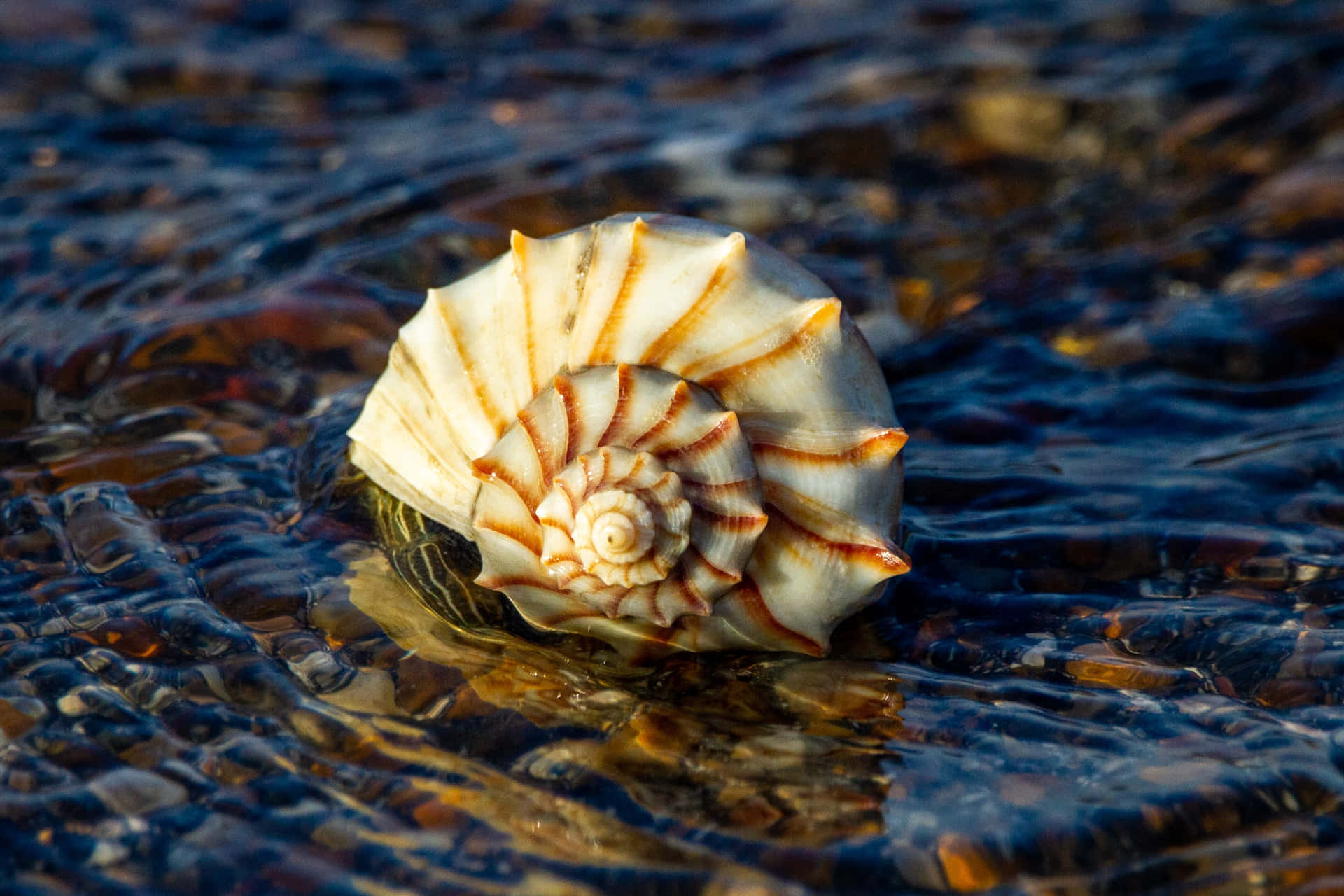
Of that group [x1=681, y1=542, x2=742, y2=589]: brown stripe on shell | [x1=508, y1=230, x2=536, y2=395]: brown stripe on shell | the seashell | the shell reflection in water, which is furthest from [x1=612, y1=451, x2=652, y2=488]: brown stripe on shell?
the shell reflection in water

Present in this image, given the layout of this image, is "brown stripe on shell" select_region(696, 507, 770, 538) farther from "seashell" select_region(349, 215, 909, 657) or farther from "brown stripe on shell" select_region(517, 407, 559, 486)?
"brown stripe on shell" select_region(517, 407, 559, 486)

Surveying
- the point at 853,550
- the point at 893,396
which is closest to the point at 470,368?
the point at 853,550

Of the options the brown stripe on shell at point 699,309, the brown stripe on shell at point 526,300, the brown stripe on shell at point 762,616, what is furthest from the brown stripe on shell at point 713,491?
the brown stripe on shell at point 526,300

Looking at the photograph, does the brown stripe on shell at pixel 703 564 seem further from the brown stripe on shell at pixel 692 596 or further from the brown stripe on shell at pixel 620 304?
the brown stripe on shell at pixel 620 304

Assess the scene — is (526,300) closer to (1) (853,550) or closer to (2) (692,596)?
(2) (692,596)

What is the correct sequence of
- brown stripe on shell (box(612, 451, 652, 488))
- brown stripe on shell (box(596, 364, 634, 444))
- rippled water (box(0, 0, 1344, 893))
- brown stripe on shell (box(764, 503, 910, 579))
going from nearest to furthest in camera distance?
rippled water (box(0, 0, 1344, 893))
brown stripe on shell (box(612, 451, 652, 488))
brown stripe on shell (box(596, 364, 634, 444))
brown stripe on shell (box(764, 503, 910, 579))

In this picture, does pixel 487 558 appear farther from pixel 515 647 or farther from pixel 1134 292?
pixel 1134 292

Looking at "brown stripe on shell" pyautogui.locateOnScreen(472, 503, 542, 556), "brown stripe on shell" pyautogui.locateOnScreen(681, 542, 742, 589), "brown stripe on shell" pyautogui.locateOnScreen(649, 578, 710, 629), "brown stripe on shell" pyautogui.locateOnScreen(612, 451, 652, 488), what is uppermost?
"brown stripe on shell" pyautogui.locateOnScreen(612, 451, 652, 488)

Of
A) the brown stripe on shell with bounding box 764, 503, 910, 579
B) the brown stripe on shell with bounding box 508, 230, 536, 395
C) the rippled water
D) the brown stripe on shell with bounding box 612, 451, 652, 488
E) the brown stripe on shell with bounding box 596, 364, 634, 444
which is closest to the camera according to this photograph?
the rippled water
